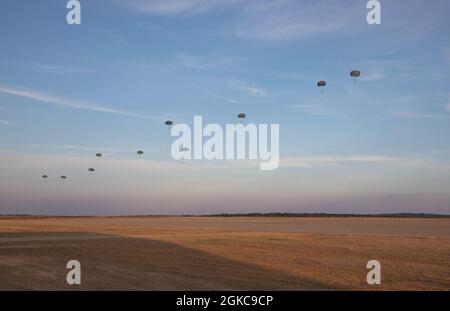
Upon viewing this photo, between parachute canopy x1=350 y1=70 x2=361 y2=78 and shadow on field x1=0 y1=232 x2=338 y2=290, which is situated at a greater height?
parachute canopy x1=350 y1=70 x2=361 y2=78

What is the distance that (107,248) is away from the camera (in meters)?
32.4

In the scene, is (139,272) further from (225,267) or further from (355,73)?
(355,73)

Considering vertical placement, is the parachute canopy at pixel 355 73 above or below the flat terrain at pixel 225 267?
above

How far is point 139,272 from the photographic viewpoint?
20.8 m

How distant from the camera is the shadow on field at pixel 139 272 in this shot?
57.5 feet

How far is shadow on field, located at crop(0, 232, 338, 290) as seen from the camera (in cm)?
1753

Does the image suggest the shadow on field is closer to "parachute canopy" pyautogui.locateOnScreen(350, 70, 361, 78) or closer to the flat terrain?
the flat terrain

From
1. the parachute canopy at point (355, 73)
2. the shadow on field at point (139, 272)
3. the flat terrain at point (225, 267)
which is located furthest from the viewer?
the parachute canopy at point (355, 73)

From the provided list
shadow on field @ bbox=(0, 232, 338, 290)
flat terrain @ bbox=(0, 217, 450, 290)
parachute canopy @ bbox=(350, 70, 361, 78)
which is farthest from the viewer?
parachute canopy @ bbox=(350, 70, 361, 78)

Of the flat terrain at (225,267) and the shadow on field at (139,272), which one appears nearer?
the shadow on field at (139,272)

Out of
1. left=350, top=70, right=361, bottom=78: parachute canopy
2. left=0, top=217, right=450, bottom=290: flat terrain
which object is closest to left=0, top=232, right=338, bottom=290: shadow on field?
left=0, top=217, right=450, bottom=290: flat terrain

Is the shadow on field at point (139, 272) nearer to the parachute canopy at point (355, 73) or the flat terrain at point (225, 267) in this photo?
the flat terrain at point (225, 267)

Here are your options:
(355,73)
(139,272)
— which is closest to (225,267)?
(139,272)

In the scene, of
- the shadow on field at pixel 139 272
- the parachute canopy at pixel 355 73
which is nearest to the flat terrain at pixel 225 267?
the shadow on field at pixel 139 272
